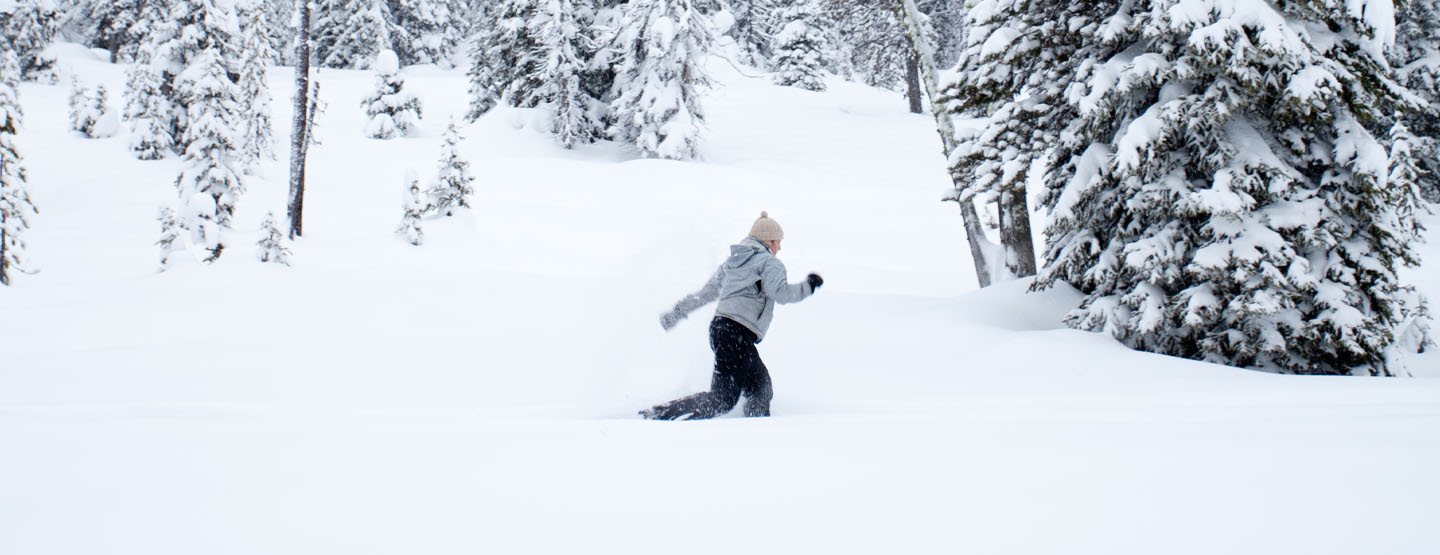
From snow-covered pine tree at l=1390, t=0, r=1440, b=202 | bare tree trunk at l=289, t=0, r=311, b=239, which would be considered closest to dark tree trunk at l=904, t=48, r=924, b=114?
snow-covered pine tree at l=1390, t=0, r=1440, b=202

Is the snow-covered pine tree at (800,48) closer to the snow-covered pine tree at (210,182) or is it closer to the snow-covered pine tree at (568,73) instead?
the snow-covered pine tree at (568,73)

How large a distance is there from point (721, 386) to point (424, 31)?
5609 centimetres

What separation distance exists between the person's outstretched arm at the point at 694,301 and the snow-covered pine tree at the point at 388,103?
28.0m

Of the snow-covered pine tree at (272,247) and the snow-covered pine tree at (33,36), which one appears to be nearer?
the snow-covered pine tree at (272,247)

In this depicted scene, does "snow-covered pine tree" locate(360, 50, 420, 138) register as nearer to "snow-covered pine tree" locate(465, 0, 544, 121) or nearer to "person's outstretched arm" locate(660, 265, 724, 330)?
"snow-covered pine tree" locate(465, 0, 544, 121)

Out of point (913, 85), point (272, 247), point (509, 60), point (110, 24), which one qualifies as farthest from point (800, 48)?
point (110, 24)

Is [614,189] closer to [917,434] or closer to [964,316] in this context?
[964,316]

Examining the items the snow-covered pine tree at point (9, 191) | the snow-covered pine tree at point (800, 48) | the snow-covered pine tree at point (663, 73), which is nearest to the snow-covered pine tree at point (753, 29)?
the snow-covered pine tree at point (800, 48)

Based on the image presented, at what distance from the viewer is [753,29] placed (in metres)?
58.0

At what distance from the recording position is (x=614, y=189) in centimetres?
2358

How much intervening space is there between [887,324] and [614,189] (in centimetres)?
1527

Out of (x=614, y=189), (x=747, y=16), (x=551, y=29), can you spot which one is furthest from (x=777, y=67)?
(x=614, y=189)

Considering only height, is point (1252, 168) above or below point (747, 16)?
below

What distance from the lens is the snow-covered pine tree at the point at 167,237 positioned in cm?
1401
